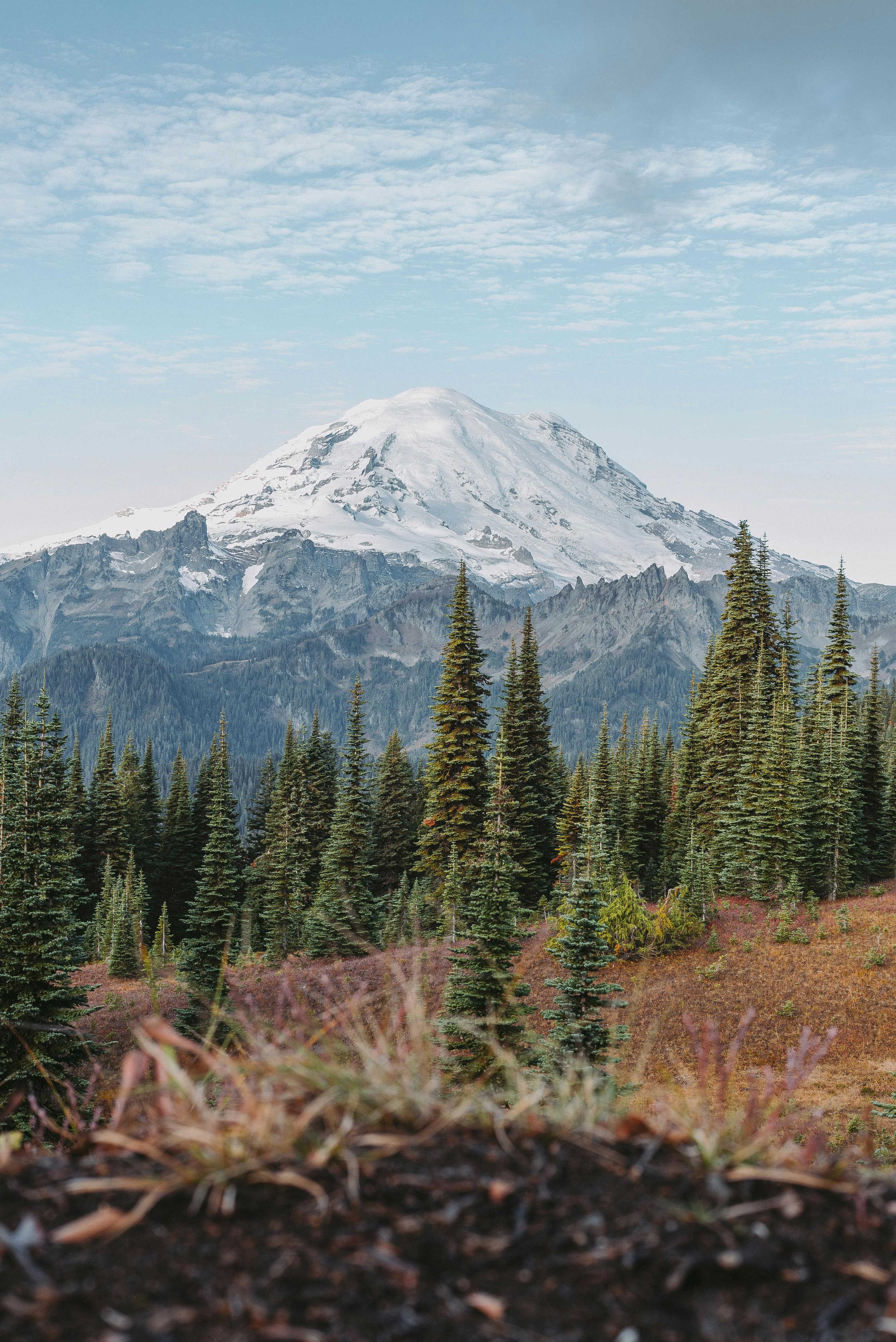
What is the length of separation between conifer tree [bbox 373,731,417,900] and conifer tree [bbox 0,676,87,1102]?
101 ft

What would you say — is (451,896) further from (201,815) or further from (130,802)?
(130,802)

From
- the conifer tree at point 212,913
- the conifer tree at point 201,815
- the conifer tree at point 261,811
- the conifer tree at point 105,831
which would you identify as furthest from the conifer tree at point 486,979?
the conifer tree at point 261,811

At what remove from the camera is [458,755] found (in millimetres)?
38094

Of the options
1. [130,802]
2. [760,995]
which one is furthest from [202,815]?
[760,995]

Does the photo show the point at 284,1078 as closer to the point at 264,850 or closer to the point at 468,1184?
the point at 468,1184

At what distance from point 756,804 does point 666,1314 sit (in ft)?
118

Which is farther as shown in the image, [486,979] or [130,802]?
[130,802]

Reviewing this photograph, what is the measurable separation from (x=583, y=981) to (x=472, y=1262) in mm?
13940

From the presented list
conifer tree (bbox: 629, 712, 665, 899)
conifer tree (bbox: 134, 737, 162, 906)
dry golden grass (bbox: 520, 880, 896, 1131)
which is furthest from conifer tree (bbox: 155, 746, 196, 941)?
dry golden grass (bbox: 520, 880, 896, 1131)

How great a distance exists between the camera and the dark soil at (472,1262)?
2.29 m

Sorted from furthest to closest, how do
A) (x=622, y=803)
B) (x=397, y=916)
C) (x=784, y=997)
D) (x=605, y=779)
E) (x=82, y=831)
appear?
(x=82, y=831) → (x=622, y=803) → (x=605, y=779) → (x=397, y=916) → (x=784, y=997)

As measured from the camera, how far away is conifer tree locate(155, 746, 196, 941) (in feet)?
209

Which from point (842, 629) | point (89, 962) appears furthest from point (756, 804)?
point (89, 962)

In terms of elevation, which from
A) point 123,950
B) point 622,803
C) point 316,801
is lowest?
point 123,950
